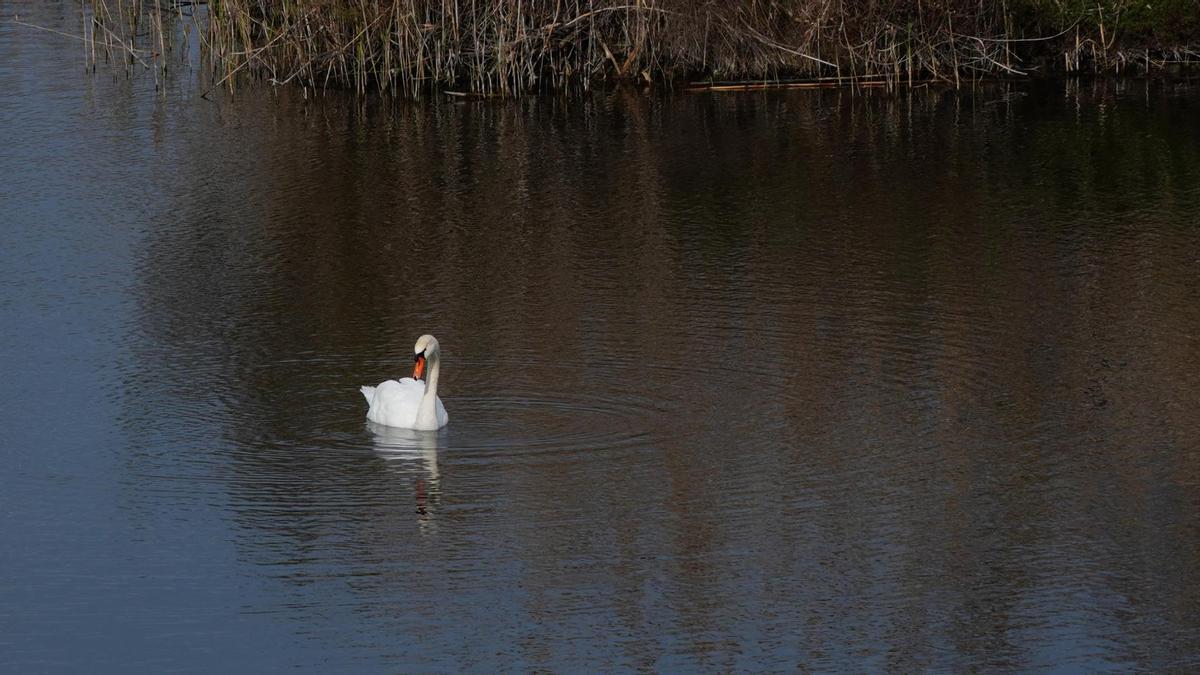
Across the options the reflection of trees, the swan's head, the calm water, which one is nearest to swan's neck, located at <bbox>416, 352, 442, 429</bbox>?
the calm water

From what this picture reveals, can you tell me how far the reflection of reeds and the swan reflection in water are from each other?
14682mm

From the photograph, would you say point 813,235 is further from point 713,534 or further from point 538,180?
point 713,534

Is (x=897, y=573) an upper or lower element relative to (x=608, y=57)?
lower

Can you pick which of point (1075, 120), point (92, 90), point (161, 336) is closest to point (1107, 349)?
point (161, 336)

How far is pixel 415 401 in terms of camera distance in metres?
12.0

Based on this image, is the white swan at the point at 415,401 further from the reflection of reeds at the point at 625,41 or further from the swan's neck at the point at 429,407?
the reflection of reeds at the point at 625,41

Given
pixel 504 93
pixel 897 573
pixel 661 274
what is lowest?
pixel 897 573

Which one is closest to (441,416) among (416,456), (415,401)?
(415,401)

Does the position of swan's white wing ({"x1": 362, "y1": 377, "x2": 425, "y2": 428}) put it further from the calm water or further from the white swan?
the calm water

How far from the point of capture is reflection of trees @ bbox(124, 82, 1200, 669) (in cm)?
971

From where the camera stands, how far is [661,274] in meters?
16.5

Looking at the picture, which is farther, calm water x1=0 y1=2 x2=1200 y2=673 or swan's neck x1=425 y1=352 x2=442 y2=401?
swan's neck x1=425 y1=352 x2=442 y2=401

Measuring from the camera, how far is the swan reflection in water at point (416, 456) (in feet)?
36.1

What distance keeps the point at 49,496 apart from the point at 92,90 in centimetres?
1626
